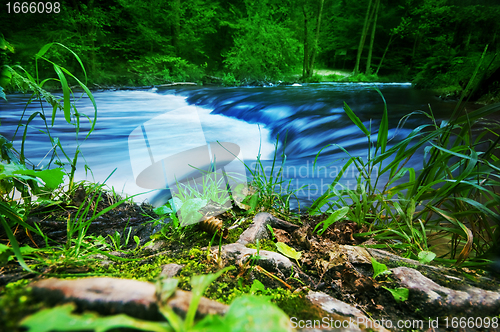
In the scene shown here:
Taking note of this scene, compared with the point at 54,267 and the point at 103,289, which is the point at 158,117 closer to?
the point at 54,267

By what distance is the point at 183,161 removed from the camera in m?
1.83

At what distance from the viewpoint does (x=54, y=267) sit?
1.55 ft

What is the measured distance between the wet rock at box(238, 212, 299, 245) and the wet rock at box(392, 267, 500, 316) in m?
0.44

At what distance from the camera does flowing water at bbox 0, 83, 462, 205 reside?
1812 millimetres

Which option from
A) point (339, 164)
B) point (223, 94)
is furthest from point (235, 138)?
point (339, 164)

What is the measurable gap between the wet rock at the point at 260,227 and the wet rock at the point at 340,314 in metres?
0.29

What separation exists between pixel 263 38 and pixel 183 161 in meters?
1.91

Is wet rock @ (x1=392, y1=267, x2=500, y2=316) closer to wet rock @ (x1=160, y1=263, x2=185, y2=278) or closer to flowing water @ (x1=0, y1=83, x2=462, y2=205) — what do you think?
wet rock @ (x1=160, y1=263, x2=185, y2=278)

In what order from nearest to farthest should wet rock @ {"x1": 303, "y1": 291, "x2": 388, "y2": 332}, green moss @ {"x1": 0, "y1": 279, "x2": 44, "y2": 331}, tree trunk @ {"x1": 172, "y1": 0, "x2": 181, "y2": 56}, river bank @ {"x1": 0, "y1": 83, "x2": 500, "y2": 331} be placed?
green moss @ {"x1": 0, "y1": 279, "x2": 44, "y2": 331} → wet rock @ {"x1": 303, "y1": 291, "x2": 388, "y2": 332} → river bank @ {"x1": 0, "y1": 83, "x2": 500, "y2": 331} → tree trunk @ {"x1": 172, "y1": 0, "x2": 181, "y2": 56}

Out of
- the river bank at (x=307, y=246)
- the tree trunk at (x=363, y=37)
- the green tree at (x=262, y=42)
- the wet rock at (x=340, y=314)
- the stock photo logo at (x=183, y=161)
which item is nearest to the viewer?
the wet rock at (x=340, y=314)

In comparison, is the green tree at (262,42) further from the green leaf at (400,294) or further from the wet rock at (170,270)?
the green leaf at (400,294)

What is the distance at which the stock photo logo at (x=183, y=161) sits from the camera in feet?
3.67

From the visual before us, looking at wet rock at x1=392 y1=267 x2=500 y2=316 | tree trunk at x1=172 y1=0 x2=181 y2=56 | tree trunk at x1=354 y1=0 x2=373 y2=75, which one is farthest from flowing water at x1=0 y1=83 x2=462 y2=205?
wet rock at x1=392 y1=267 x2=500 y2=316
